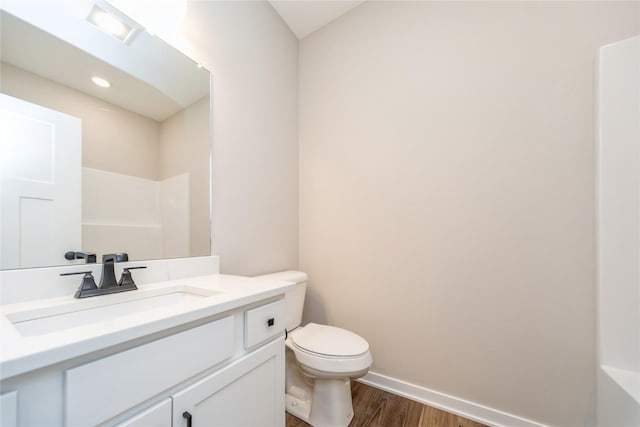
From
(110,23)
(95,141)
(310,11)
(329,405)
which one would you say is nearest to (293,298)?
(329,405)

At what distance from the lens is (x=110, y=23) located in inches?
38.7

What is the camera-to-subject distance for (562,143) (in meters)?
1.19

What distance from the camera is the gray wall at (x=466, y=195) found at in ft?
3.82

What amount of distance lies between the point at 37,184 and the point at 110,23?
671 mm

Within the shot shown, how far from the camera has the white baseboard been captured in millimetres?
1263

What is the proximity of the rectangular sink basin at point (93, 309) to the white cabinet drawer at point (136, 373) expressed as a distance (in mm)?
102

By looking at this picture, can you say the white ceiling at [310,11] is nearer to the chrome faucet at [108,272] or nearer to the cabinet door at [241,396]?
the chrome faucet at [108,272]

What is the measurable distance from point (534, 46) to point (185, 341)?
1887 millimetres

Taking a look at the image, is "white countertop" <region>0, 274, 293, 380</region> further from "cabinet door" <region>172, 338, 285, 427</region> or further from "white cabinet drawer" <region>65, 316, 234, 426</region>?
"cabinet door" <region>172, 338, 285, 427</region>

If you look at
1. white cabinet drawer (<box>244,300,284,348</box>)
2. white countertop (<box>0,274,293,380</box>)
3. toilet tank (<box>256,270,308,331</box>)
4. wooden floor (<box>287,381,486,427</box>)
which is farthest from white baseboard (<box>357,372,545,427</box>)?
white countertop (<box>0,274,293,380</box>)

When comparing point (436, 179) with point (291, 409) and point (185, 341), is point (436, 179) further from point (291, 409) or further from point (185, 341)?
point (291, 409)

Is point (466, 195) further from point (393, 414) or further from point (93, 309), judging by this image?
point (93, 309)

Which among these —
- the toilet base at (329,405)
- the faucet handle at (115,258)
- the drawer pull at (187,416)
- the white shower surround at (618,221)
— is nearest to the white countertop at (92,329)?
the faucet handle at (115,258)

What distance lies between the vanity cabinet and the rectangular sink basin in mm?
112
